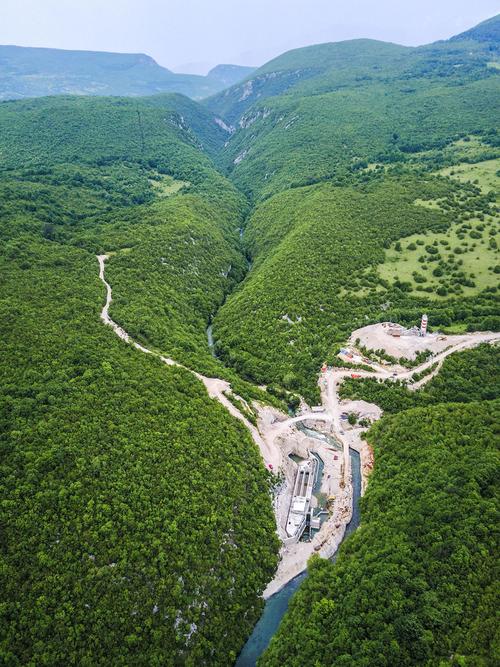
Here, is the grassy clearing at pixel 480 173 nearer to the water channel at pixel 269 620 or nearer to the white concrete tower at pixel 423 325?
the white concrete tower at pixel 423 325

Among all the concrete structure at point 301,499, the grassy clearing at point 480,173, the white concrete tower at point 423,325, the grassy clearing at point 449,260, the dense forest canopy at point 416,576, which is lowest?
the concrete structure at point 301,499

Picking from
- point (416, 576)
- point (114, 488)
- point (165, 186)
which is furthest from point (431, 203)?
point (114, 488)

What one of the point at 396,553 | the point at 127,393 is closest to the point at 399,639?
the point at 396,553

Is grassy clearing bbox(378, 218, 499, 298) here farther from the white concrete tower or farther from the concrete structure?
the concrete structure

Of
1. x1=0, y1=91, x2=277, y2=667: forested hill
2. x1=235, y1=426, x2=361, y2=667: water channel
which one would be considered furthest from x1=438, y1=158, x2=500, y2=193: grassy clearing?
x1=235, y1=426, x2=361, y2=667: water channel

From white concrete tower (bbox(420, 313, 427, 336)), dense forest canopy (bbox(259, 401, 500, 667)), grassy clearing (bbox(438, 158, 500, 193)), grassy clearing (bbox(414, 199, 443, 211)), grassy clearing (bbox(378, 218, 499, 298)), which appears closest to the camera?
dense forest canopy (bbox(259, 401, 500, 667))

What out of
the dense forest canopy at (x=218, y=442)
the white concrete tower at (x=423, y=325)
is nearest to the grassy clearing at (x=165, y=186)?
the dense forest canopy at (x=218, y=442)
